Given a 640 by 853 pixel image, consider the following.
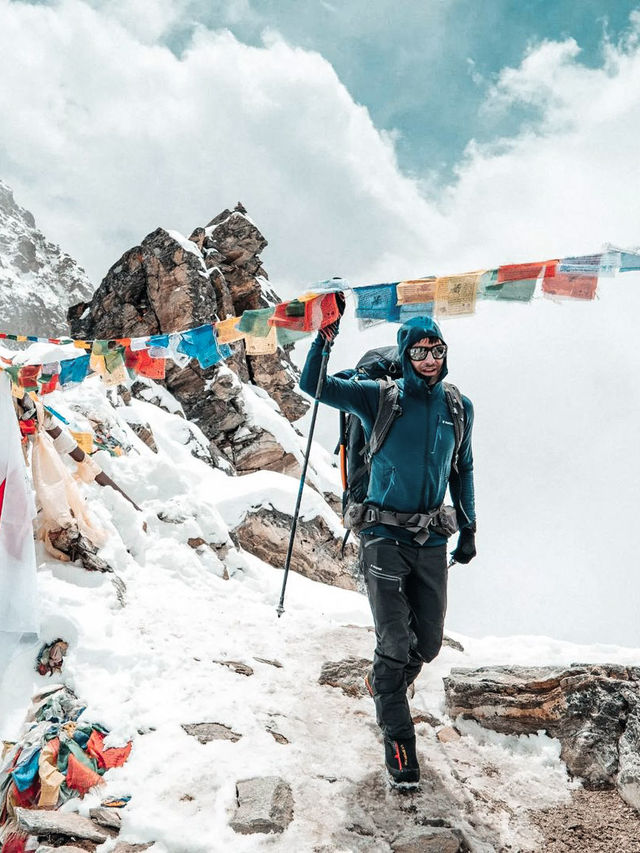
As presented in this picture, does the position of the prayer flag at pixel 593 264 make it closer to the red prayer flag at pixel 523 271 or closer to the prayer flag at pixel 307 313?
the red prayer flag at pixel 523 271

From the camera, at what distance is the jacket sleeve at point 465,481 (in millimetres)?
4461

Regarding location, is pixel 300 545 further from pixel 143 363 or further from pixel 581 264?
pixel 581 264

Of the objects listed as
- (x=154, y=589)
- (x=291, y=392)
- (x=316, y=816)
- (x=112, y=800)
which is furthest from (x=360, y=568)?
(x=291, y=392)

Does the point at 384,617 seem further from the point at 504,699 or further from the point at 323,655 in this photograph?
the point at 323,655

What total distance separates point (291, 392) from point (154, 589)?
3185cm

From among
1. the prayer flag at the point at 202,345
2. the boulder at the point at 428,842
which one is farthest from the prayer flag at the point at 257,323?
the boulder at the point at 428,842

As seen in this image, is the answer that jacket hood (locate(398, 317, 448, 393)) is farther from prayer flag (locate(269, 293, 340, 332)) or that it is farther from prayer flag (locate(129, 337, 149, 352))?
prayer flag (locate(129, 337, 149, 352))

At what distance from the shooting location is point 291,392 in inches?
1543

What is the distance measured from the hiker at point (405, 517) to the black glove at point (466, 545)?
0.62m

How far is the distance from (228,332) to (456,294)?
3.18m

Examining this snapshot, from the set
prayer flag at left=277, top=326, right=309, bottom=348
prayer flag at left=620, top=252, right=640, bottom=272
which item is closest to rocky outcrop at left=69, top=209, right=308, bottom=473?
prayer flag at left=277, top=326, right=309, bottom=348

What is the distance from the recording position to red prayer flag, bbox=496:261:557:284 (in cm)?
496

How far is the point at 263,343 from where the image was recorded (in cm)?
628

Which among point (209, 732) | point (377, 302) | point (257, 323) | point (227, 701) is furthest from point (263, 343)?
point (209, 732)
